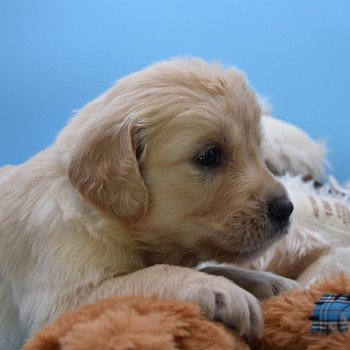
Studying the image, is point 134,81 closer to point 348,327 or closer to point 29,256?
point 29,256

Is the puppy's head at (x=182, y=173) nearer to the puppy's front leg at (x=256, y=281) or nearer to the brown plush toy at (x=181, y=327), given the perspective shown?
the puppy's front leg at (x=256, y=281)

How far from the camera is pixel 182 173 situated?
180cm

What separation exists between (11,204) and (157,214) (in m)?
0.50

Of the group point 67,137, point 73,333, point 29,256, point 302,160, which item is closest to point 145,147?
point 67,137

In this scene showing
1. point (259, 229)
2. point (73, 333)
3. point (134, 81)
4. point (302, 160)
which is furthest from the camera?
point (302, 160)

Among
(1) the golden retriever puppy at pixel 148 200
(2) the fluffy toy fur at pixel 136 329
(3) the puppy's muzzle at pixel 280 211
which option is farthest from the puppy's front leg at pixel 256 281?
(2) the fluffy toy fur at pixel 136 329

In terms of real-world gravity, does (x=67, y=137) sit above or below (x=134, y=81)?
below

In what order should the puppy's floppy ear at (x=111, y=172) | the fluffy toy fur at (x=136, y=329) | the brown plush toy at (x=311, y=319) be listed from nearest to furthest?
the fluffy toy fur at (x=136, y=329)
the brown plush toy at (x=311, y=319)
the puppy's floppy ear at (x=111, y=172)

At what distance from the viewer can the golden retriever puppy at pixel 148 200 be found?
1.75 m

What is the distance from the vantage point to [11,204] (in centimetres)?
197

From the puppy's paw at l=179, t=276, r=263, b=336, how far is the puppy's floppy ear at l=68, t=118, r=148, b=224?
0.33 metres

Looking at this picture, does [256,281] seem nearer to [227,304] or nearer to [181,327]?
[227,304]

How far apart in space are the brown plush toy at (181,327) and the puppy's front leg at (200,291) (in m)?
0.04

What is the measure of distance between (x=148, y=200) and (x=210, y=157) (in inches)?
8.7
